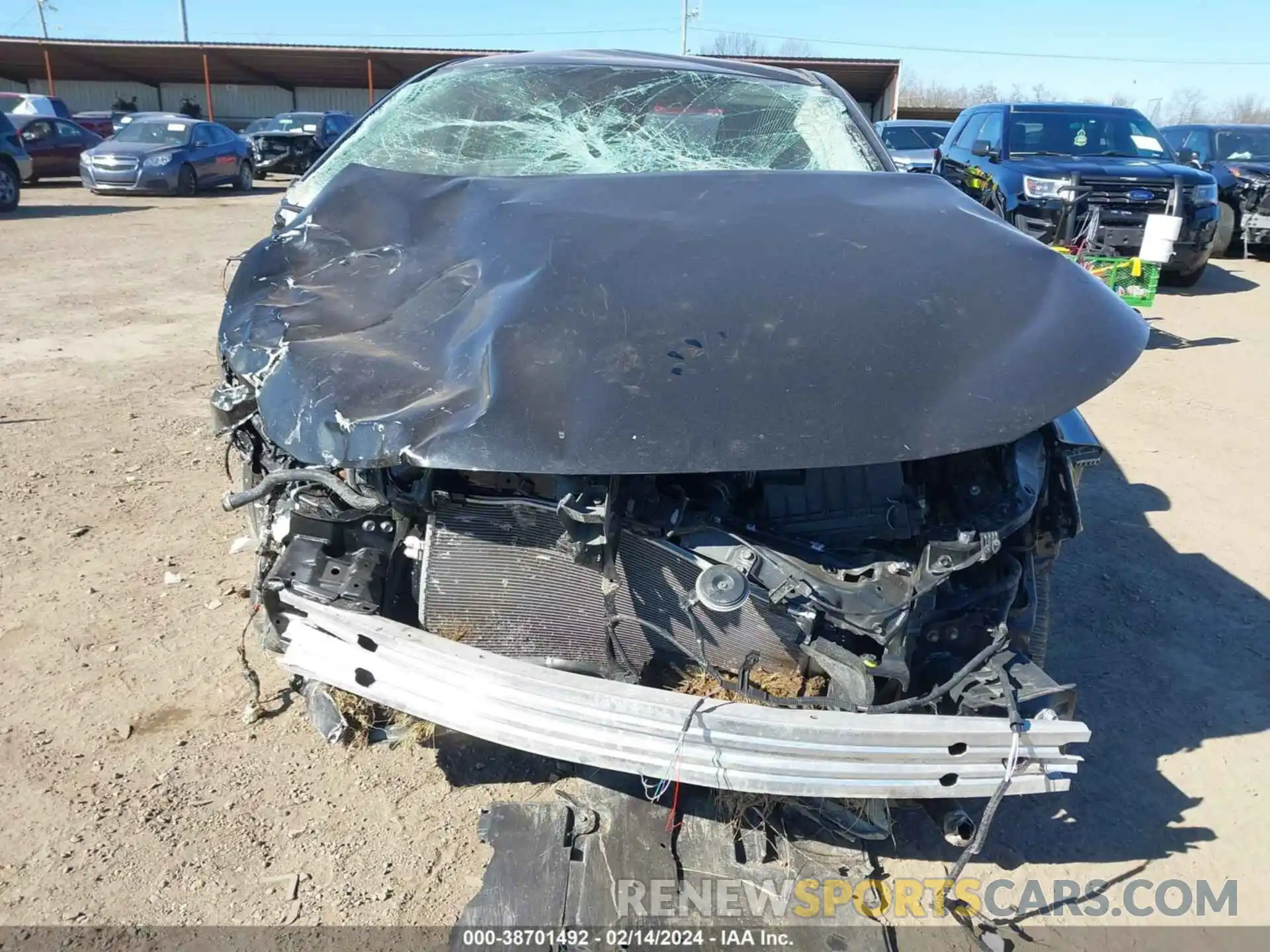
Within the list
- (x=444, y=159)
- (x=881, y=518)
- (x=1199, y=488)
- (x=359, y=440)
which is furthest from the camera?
(x=1199, y=488)

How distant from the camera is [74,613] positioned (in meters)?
3.14

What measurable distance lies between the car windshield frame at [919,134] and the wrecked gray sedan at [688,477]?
11.8 metres

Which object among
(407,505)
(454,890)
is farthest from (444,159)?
(454,890)

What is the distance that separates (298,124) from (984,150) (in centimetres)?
1615

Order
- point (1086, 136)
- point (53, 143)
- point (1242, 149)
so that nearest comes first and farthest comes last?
point (1086, 136)
point (1242, 149)
point (53, 143)

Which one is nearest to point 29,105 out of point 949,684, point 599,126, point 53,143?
point 53,143

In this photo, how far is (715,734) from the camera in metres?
1.89

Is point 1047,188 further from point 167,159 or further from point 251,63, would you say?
point 251,63

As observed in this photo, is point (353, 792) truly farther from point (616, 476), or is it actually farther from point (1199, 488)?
point (1199, 488)

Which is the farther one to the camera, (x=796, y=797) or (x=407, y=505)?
(x=796, y=797)

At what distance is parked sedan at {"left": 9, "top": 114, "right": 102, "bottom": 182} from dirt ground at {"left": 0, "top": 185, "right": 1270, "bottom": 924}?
13514 millimetres

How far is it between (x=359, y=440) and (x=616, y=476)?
0.53 meters

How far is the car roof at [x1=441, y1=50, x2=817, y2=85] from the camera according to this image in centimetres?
377

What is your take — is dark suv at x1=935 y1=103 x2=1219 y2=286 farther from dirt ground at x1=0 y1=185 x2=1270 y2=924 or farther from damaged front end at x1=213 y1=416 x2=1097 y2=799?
damaged front end at x1=213 y1=416 x2=1097 y2=799
